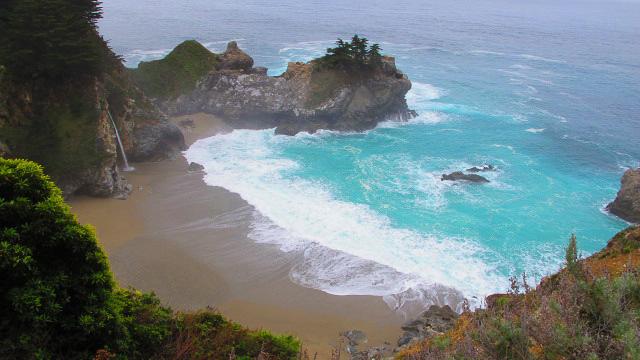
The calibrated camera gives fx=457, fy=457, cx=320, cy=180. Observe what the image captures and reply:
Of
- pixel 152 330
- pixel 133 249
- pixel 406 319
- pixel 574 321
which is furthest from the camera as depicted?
pixel 133 249

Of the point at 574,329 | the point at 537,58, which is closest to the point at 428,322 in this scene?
the point at 574,329

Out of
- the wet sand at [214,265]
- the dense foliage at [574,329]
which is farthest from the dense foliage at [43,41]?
the dense foliage at [574,329]

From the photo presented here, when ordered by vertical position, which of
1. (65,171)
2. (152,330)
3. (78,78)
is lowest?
(65,171)

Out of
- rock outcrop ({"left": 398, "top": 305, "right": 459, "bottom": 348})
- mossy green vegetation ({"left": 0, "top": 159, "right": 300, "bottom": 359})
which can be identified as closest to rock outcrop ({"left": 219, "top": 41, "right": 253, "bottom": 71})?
rock outcrop ({"left": 398, "top": 305, "right": 459, "bottom": 348})

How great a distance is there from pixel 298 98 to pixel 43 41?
25.5 metres

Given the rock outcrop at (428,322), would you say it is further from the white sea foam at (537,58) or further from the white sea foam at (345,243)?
the white sea foam at (537,58)

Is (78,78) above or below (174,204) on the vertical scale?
above

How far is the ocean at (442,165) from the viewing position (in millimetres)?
27297

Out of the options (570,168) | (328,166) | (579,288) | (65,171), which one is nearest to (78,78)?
(65,171)

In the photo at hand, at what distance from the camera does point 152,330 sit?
12.5m

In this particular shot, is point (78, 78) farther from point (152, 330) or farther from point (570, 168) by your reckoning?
point (570, 168)

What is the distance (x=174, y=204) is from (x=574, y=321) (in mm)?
28162

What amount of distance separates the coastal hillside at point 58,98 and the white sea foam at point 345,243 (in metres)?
8.55

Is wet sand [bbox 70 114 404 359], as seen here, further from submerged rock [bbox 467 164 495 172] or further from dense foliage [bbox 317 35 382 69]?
dense foliage [bbox 317 35 382 69]
